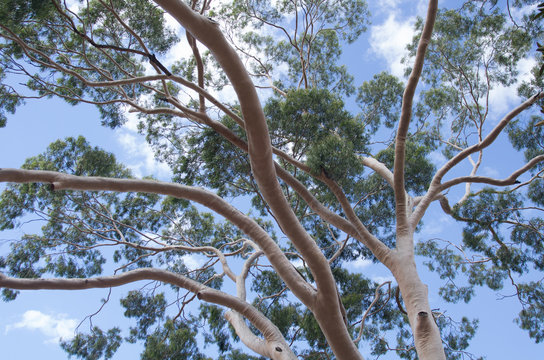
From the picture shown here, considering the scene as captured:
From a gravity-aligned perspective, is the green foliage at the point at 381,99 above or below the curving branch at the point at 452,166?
above

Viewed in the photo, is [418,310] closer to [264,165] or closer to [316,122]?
[316,122]

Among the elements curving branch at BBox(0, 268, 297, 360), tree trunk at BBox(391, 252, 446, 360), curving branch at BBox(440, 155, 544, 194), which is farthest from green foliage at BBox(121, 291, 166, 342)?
curving branch at BBox(440, 155, 544, 194)

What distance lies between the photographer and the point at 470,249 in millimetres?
8883

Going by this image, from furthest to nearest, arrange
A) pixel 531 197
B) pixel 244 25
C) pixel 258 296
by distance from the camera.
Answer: pixel 244 25 < pixel 258 296 < pixel 531 197

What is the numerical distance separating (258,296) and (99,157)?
472cm

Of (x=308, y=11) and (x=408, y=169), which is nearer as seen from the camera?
(x=408, y=169)

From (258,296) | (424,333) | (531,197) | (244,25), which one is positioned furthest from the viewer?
(244,25)

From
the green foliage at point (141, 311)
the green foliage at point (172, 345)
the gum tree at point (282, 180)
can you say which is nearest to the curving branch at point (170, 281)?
the gum tree at point (282, 180)

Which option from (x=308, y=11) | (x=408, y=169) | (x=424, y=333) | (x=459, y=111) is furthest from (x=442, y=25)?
(x=424, y=333)

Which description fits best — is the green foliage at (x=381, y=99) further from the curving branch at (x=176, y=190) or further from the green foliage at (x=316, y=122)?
the curving branch at (x=176, y=190)

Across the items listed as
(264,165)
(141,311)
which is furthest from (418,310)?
(141,311)

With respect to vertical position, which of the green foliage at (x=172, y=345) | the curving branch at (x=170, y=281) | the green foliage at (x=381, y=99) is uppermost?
the green foliage at (x=381, y=99)

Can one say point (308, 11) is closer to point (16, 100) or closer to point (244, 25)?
point (244, 25)

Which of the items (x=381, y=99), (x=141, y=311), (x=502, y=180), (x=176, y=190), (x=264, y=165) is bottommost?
(x=264, y=165)
